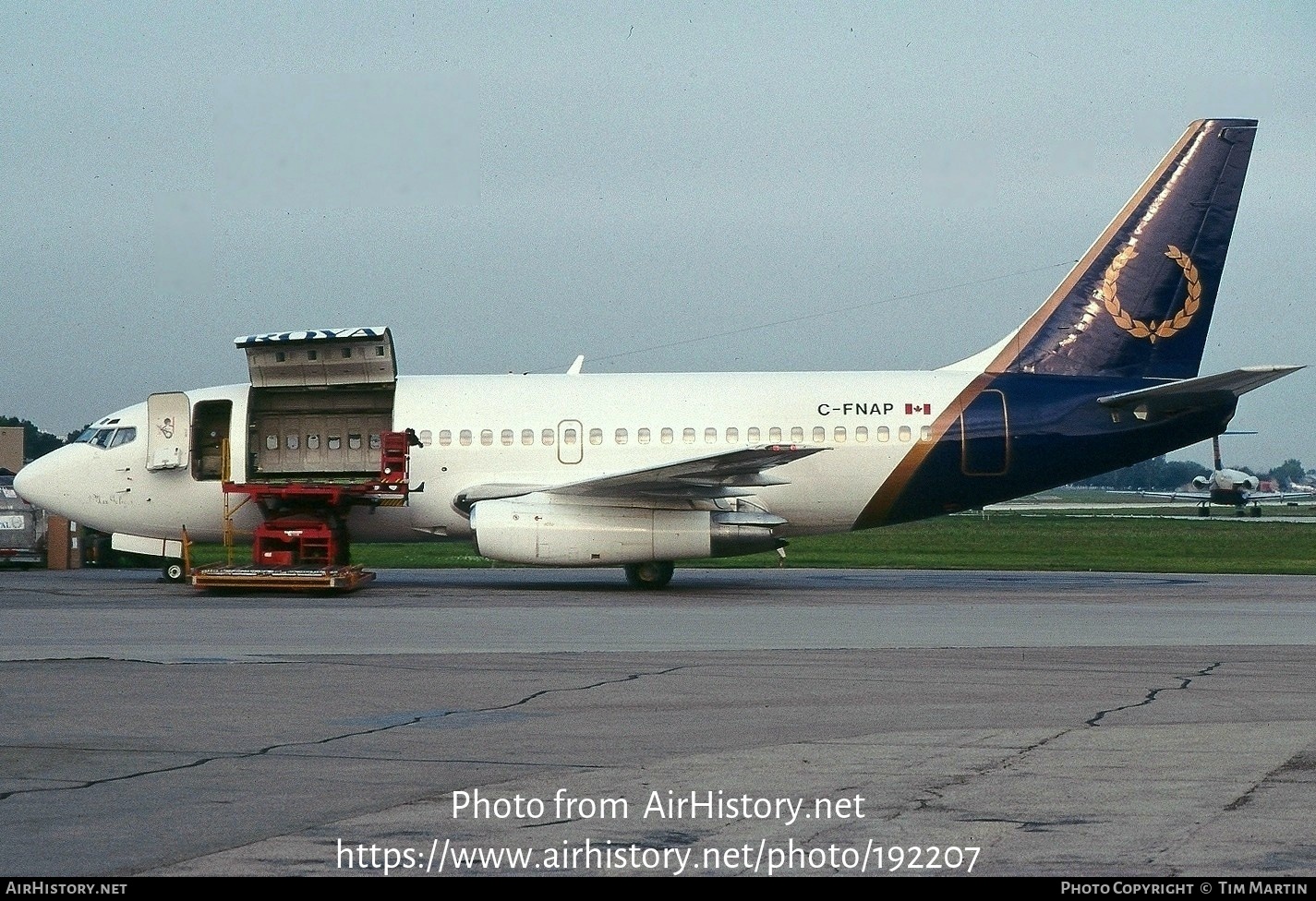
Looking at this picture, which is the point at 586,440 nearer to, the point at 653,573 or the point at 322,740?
the point at 653,573

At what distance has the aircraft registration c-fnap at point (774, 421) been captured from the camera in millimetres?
24750

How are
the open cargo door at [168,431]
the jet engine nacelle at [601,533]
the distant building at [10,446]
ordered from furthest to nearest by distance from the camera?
the distant building at [10,446]
the open cargo door at [168,431]
the jet engine nacelle at [601,533]

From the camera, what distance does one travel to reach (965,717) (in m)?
10.4

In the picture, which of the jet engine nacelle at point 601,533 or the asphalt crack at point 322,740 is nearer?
the asphalt crack at point 322,740

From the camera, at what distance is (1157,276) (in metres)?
25.2

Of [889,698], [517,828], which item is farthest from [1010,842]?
[889,698]

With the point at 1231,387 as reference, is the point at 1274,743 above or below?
below

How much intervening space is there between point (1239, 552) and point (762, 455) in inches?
809

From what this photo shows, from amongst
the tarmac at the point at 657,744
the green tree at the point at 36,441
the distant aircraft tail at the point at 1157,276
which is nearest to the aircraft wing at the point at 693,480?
the tarmac at the point at 657,744

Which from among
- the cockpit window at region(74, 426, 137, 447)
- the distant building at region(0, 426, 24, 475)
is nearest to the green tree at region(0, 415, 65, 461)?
the distant building at region(0, 426, 24, 475)

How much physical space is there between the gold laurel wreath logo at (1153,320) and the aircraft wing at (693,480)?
619 cm

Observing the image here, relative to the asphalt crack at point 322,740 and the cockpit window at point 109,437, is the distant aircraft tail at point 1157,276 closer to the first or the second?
the asphalt crack at point 322,740

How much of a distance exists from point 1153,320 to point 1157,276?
781mm
